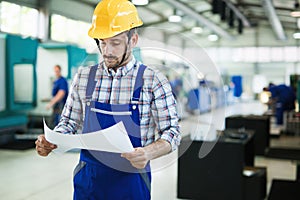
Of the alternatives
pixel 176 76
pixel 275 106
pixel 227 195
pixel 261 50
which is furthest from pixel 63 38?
pixel 261 50

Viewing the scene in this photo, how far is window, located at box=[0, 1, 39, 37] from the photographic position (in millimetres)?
8211

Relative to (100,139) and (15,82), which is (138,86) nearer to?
(100,139)

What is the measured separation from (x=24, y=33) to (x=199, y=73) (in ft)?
27.4

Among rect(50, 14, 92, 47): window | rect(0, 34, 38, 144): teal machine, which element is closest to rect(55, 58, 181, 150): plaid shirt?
rect(0, 34, 38, 144): teal machine

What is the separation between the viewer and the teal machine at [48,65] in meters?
8.00

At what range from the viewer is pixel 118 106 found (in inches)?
52.4

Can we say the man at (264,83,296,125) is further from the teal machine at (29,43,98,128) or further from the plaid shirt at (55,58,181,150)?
the plaid shirt at (55,58,181,150)

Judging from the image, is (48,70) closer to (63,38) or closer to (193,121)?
(63,38)

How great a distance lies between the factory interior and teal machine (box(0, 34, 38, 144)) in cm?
2

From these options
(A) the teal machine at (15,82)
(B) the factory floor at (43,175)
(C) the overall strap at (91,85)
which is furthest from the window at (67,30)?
(C) the overall strap at (91,85)

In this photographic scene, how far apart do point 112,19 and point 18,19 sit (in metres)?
8.05

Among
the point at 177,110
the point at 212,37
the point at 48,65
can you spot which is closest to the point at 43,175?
the point at 48,65

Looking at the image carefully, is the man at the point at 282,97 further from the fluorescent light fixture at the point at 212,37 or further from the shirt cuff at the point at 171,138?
the fluorescent light fixture at the point at 212,37

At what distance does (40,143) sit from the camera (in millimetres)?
1370
